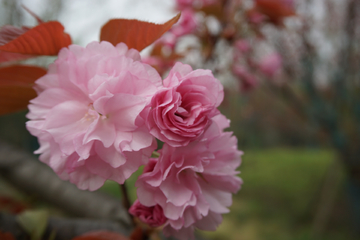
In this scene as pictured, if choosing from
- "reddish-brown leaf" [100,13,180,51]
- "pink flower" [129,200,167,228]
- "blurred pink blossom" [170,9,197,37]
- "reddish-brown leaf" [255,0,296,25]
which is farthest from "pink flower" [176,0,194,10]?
"pink flower" [129,200,167,228]

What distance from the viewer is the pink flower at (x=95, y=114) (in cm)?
23

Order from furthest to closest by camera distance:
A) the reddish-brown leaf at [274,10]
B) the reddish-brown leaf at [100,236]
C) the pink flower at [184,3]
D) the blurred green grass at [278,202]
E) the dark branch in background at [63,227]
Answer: the blurred green grass at [278,202] → the pink flower at [184,3] → the reddish-brown leaf at [274,10] → the dark branch in background at [63,227] → the reddish-brown leaf at [100,236]

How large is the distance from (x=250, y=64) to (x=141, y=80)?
1.15 m

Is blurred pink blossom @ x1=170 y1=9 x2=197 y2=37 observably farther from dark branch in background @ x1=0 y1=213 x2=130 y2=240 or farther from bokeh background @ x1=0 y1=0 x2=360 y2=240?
dark branch in background @ x1=0 y1=213 x2=130 y2=240

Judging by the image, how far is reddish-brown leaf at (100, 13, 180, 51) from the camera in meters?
0.26

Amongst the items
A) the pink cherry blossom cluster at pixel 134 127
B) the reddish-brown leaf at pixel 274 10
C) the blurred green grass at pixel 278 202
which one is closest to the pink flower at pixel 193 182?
the pink cherry blossom cluster at pixel 134 127

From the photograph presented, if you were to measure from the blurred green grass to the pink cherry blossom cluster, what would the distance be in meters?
1.13

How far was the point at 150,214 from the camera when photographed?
28 centimetres

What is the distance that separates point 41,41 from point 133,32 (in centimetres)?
11

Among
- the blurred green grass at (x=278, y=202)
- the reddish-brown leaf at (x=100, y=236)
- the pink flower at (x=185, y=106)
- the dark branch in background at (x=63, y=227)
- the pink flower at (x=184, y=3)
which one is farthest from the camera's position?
the blurred green grass at (x=278, y=202)

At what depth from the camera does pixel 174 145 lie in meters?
0.23

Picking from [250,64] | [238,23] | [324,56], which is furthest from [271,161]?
[238,23]

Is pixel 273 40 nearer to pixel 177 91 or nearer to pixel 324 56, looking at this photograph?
pixel 324 56

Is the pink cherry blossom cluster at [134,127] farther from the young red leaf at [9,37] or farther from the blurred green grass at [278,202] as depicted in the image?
the blurred green grass at [278,202]
